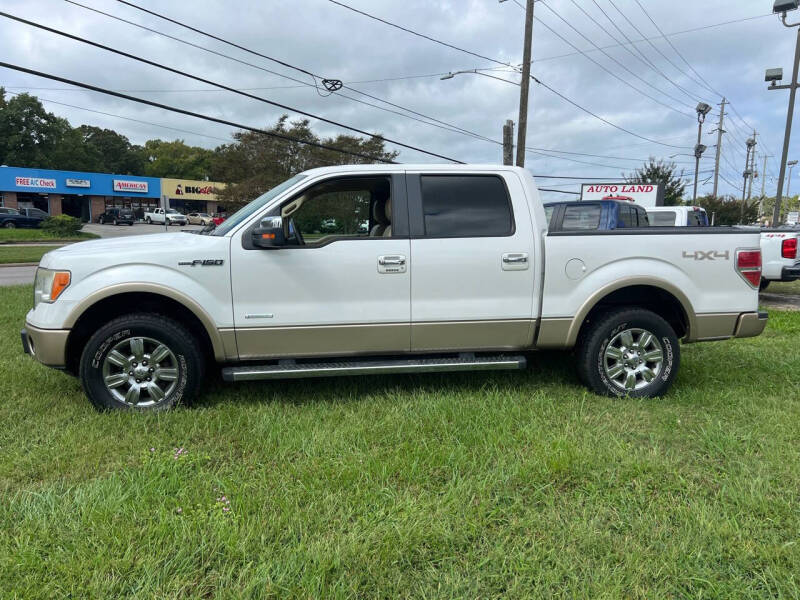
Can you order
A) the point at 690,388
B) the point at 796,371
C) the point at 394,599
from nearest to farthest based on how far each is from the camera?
the point at 394,599
the point at 690,388
the point at 796,371

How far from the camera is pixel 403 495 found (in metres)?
2.80

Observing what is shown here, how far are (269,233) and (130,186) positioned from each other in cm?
5764

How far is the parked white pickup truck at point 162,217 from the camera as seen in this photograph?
4873 cm

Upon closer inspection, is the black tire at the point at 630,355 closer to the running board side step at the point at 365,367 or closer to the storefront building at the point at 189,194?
the running board side step at the point at 365,367

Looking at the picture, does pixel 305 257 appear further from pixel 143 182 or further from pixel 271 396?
pixel 143 182

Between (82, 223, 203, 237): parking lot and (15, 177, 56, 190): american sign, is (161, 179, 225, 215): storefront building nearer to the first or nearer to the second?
(82, 223, 203, 237): parking lot

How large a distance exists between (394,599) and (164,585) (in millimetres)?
951

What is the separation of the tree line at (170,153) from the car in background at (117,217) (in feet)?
44.2

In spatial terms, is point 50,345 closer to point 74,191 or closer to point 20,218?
point 20,218

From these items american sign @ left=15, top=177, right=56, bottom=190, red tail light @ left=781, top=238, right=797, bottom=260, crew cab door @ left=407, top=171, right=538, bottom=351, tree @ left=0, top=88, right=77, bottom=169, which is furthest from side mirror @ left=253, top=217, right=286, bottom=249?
tree @ left=0, top=88, right=77, bottom=169

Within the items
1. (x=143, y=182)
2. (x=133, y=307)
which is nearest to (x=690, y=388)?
(x=133, y=307)

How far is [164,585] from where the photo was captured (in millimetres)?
2150

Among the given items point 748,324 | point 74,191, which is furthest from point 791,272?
point 74,191

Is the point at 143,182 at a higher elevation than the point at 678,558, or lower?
higher
